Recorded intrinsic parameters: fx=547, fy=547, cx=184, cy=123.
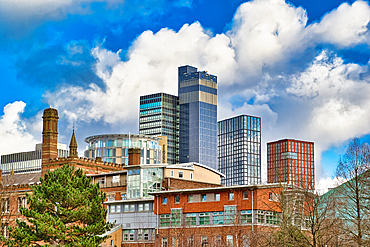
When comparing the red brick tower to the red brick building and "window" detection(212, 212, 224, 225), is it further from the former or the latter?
"window" detection(212, 212, 224, 225)

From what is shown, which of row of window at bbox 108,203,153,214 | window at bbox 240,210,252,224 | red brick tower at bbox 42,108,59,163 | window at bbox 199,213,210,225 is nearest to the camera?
window at bbox 240,210,252,224

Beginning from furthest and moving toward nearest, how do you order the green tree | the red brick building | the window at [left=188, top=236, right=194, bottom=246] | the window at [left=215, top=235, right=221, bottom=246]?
the window at [left=188, top=236, right=194, bottom=246] → the window at [left=215, top=235, right=221, bottom=246] → the red brick building → the green tree

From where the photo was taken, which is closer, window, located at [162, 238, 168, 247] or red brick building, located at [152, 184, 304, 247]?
red brick building, located at [152, 184, 304, 247]

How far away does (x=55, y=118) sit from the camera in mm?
124750

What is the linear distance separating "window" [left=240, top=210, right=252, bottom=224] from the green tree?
19.8 metres

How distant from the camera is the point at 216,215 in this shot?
77.9 meters

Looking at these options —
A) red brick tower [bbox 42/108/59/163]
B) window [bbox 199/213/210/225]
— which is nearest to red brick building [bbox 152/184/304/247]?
window [bbox 199/213/210/225]

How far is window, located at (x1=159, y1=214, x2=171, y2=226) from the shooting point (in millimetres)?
81125

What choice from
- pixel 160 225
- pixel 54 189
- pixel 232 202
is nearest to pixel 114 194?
pixel 160 225

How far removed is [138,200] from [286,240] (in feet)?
124

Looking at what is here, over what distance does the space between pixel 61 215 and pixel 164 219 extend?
20873 mm

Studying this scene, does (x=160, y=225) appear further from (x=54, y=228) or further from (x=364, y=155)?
(x=364, y=155)

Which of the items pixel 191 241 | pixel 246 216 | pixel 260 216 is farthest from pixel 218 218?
pixel 260 216

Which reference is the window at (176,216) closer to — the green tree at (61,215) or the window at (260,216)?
the window at (260,216)
